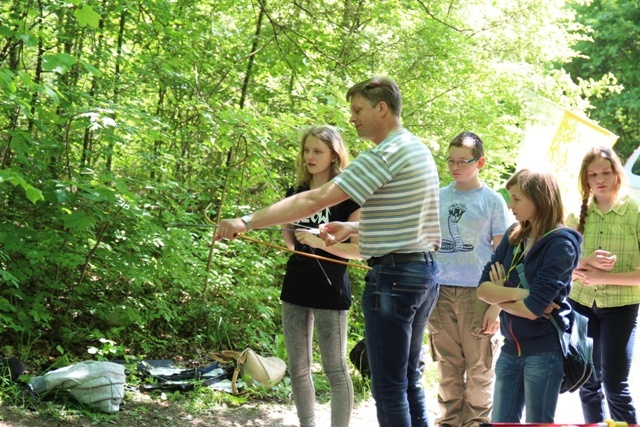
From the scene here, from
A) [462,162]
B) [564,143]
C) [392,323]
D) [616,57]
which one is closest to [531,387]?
[392,323]

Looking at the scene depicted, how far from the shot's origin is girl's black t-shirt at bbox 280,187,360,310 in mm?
4008

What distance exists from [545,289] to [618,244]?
1087mm

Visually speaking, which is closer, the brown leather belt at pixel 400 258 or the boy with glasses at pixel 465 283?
the brown leather belt at pixel 400 258

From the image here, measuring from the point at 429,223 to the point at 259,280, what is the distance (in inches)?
163

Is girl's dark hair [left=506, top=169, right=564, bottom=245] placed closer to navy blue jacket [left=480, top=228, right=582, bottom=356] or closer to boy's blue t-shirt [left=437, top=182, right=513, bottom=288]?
navy blue jacket [left=480, top=228, right=582, bottom=356]

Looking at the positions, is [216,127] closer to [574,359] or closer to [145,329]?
[145,329]

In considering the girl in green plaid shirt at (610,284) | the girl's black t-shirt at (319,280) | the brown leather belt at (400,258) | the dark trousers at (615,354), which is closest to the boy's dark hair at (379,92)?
the brown leather belt at (400,258)

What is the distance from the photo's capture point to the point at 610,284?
4.03 metres

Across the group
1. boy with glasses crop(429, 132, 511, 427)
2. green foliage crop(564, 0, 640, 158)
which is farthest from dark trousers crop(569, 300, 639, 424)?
green foliage crop(564, 0, 640, 158)

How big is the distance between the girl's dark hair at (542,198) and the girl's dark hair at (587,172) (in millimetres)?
764

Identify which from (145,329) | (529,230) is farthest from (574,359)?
(145,329)

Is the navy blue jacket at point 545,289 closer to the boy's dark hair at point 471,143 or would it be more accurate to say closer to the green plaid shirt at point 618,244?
the green plaid shirt at point 618,244

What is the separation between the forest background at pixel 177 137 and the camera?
568cm

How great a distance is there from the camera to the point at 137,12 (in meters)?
6.64
